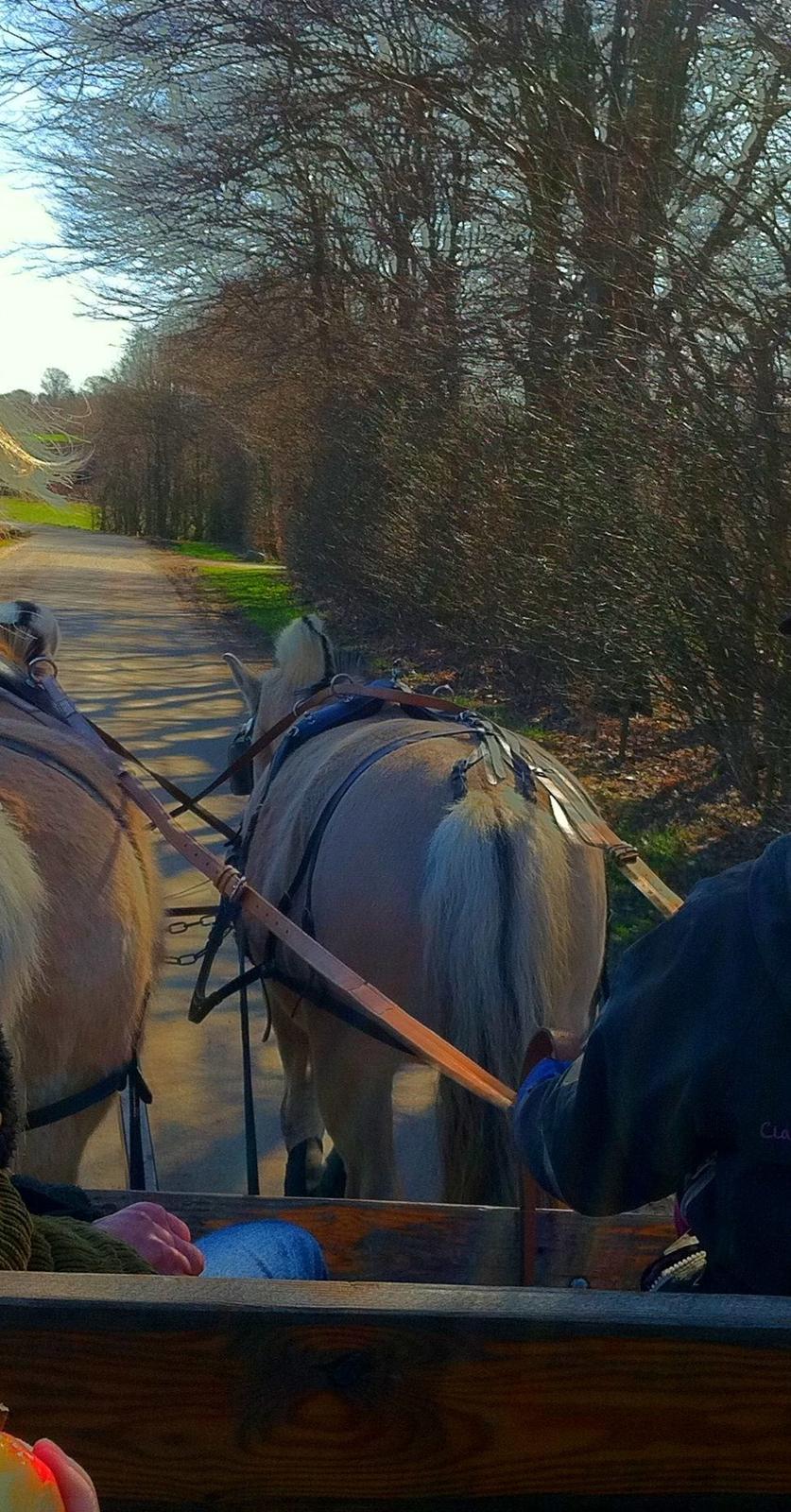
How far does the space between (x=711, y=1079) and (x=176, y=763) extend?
8594 millimetres

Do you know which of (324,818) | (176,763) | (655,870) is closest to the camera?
(324,818)

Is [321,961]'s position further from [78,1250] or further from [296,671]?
[296,671]

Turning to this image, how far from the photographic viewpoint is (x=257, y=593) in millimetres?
23125

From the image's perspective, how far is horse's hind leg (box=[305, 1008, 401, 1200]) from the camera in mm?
3531

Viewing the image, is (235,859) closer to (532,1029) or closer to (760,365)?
(532,1029)

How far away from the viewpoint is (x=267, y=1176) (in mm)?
4344

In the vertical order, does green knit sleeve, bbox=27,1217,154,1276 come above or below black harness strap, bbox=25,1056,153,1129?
above

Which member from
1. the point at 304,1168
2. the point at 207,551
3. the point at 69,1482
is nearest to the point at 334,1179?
the point at 304,1168

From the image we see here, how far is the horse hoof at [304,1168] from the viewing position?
13.6 ft

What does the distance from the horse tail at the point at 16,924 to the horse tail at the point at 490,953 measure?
0.93 m

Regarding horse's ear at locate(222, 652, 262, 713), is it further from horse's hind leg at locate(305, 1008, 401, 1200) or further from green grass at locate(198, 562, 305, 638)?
green grass at locate(198, 562, 305, 638)

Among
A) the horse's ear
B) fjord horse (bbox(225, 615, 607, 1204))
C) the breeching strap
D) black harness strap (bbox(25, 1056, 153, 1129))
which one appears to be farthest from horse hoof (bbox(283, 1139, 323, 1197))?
the horse's ear

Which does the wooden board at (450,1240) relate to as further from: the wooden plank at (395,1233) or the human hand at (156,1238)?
the human hand at (156,1238)

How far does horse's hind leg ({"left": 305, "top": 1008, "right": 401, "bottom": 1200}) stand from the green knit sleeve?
1773 mm
